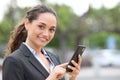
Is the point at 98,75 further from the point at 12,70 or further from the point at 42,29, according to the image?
the point at 12,70

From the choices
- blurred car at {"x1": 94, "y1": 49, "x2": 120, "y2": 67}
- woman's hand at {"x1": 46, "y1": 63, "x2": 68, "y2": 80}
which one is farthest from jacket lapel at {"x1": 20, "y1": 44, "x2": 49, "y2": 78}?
blurred car at {"x1": 94, "y1": 49, "x2": 120, "y2": 67}

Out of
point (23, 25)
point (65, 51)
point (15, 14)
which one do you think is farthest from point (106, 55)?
point (23, 25)

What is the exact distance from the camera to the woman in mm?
2600

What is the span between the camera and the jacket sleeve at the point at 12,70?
8.49ft

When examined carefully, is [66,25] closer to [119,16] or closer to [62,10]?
[62,10]

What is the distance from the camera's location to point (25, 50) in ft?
9.12

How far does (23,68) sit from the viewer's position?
263 cm

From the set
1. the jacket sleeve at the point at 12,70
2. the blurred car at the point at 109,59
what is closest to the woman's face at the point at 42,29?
the jacket sleeve at the point at 12,70

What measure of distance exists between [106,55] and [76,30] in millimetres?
9124

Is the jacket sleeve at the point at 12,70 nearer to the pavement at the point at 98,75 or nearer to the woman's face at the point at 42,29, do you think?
the woman's face at the point at 42,29

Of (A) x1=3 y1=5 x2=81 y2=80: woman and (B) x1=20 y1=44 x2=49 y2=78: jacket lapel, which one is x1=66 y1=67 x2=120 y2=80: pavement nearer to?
(A) x1=3 y1=5 x2=81 y2=80: woman

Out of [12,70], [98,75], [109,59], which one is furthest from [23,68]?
[109,59]

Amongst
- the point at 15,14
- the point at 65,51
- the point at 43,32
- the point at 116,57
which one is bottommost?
the point at 116,57

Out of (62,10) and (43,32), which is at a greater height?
(43,32)
